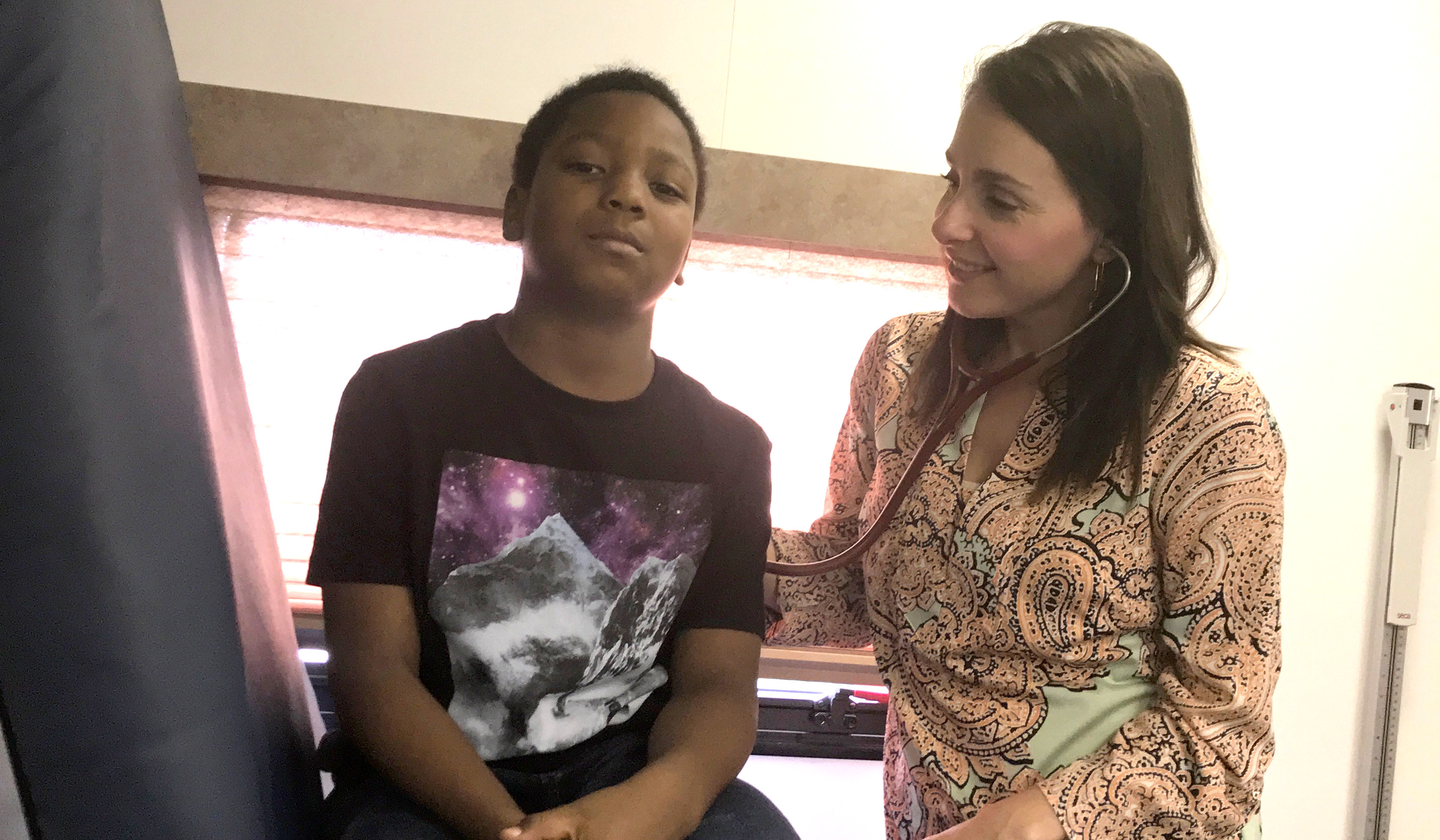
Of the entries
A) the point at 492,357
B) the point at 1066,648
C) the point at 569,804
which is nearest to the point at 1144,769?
the point at 1066,648

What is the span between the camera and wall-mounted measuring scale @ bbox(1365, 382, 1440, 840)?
162 cm

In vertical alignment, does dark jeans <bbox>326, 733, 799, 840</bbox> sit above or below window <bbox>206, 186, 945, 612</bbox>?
below

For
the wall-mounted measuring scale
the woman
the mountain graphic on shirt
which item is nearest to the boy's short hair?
the woman

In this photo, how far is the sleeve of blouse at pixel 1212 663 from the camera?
37.7 inches

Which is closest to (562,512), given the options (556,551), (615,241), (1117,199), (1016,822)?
(556,551)

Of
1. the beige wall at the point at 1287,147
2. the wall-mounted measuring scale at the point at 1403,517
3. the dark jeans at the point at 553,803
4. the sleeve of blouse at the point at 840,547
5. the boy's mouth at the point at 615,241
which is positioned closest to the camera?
the dark jeans at the point at 553,803

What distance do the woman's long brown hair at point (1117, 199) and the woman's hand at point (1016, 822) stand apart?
308 millimetres

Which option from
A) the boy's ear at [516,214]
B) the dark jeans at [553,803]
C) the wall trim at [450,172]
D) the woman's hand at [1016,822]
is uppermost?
the wall trim at [450,172]

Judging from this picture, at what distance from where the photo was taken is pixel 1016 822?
0.96 m

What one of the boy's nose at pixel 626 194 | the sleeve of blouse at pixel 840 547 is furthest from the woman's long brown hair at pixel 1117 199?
the boy's nose at pixel 626 194

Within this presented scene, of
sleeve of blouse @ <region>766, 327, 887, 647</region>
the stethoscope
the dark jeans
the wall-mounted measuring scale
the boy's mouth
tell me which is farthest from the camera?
the wall-mounted measuring scale

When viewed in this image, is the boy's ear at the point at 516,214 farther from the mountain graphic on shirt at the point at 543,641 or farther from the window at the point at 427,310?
the window at the point at 427,310

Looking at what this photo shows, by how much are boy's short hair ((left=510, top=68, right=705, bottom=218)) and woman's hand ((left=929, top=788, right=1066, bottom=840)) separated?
670 mm

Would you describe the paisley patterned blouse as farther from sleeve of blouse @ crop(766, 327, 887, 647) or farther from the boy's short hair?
the boy's short hair
